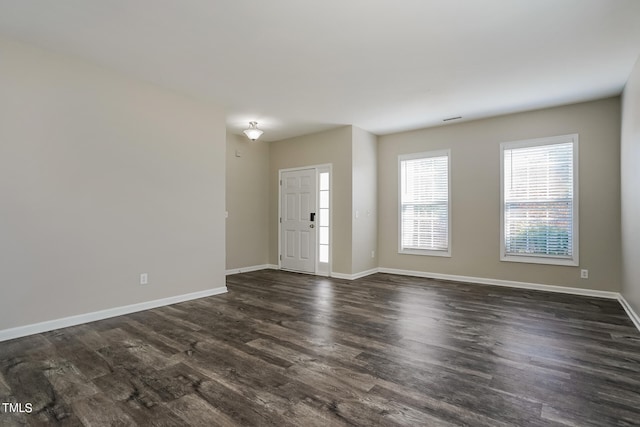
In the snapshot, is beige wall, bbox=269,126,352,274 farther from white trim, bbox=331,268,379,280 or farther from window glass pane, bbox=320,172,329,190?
window glass pane, bbox=320,172,329,190

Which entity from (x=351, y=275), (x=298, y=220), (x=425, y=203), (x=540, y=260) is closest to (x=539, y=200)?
(x=540, y=260)

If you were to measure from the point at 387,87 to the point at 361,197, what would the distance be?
2345 mm

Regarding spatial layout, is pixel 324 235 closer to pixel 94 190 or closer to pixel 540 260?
pixel 540 260

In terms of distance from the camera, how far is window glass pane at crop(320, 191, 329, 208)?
6242 mm

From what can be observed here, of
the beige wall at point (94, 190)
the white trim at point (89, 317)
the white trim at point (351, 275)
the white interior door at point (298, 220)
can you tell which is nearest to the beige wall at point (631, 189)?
the white trim at point (351, 275)

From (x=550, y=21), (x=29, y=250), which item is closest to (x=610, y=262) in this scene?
(x=550, y=21)

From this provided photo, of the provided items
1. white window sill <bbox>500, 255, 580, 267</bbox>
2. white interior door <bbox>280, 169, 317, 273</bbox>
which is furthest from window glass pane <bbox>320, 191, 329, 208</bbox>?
white window sill <bbox>500, 255, 580, 267</bbox>

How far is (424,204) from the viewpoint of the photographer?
6125mm

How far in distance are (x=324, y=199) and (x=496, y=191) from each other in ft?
9.68

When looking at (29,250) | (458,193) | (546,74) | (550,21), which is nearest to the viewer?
(550,21)

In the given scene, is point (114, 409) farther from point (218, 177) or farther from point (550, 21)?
point (550, 21)

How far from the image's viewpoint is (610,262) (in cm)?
453

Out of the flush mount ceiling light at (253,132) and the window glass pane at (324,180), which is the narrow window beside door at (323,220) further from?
the flush mount ceiling light at (253,132)

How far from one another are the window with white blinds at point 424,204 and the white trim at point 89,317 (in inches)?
148
